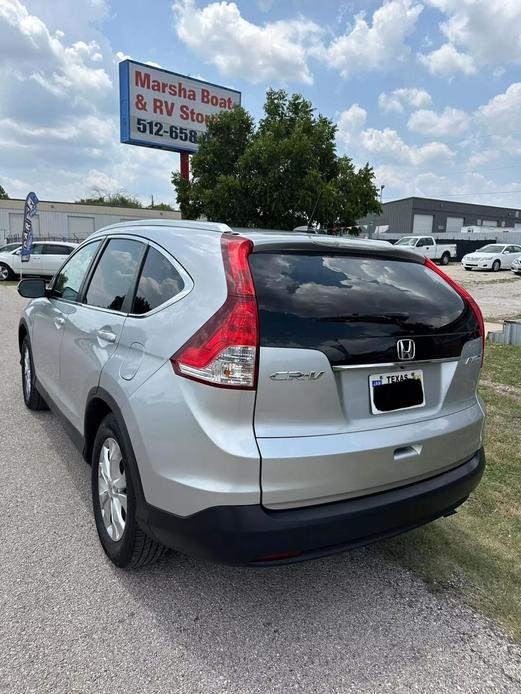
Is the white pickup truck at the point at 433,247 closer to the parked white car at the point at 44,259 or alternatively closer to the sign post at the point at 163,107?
the sign post at the point at 163,107

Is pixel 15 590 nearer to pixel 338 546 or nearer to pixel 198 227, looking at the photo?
pixel 338 546

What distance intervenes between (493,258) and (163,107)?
19541 millimetres

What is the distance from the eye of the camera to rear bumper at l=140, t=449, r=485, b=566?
198 centimetres

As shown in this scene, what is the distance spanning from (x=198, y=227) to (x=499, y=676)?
242cm

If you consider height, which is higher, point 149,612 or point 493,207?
point 493,207

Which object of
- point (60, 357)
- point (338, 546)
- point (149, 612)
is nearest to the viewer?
point (338, 546)

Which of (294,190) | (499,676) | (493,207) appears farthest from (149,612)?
(493,207)

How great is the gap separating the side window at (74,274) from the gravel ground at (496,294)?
10586 millimetres

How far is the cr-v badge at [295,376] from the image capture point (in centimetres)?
199

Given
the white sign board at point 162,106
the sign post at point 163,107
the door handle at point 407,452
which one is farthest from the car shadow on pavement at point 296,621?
the white sign board at point 162,106

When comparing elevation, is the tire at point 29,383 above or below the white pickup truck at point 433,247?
below

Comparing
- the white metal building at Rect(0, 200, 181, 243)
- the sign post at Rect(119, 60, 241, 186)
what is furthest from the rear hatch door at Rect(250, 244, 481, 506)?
the white metal building at Rect(0, 200, 181, 243)

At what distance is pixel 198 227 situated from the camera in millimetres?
2566

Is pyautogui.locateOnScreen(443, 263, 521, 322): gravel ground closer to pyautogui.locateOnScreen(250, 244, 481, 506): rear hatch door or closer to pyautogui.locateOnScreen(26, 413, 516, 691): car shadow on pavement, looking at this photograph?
pyautogui.locateOnScreen(250, 244, 481, 506): rear hatch door
